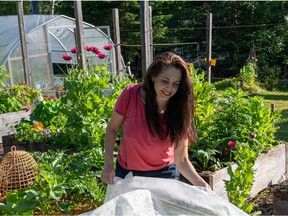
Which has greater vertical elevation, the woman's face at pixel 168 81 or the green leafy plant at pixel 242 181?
the woman's face at pixel 168 81

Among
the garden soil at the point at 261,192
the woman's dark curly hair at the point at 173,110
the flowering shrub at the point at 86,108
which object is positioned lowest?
the garden soil at the point at 261,192

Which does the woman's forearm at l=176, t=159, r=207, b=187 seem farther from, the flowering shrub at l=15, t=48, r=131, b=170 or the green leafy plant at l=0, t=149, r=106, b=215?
the flowering shrub at l=15, t=48, r=131, b=170

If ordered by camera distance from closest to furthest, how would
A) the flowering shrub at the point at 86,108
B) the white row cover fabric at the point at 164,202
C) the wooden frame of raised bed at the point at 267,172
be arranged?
the white row cover fabric at the point at 164,202, the wooden frame of raised bed at the point at 267,172, the flowering shrub at the point at 86,108

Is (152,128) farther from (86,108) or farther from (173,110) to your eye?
(86,108)

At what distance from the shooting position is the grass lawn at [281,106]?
20.5ft

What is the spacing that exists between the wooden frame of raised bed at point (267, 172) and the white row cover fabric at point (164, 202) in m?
1.62

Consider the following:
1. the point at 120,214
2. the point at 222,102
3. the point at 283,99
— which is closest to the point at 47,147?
the point at 222,102

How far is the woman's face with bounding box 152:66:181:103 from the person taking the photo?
6.82 ft

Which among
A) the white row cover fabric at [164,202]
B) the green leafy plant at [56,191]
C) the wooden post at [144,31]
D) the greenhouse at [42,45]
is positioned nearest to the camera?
the white row cover fabric at [164,202]

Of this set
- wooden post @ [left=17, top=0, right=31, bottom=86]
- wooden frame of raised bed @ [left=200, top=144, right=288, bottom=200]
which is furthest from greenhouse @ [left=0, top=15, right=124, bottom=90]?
wooden frame of raised bed @ [left=200, top=144, right=288, bottom=200]

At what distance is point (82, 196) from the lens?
3.39m

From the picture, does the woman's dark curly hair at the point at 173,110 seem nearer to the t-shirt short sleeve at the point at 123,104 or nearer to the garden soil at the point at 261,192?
the t-shirt short sleeve at the point at 123,104

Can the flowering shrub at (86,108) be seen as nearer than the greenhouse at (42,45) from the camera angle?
Yes

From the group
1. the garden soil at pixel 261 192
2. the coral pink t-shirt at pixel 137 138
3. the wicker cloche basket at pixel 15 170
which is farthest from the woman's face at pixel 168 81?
the wicker cloche basket at pixel 15 170
